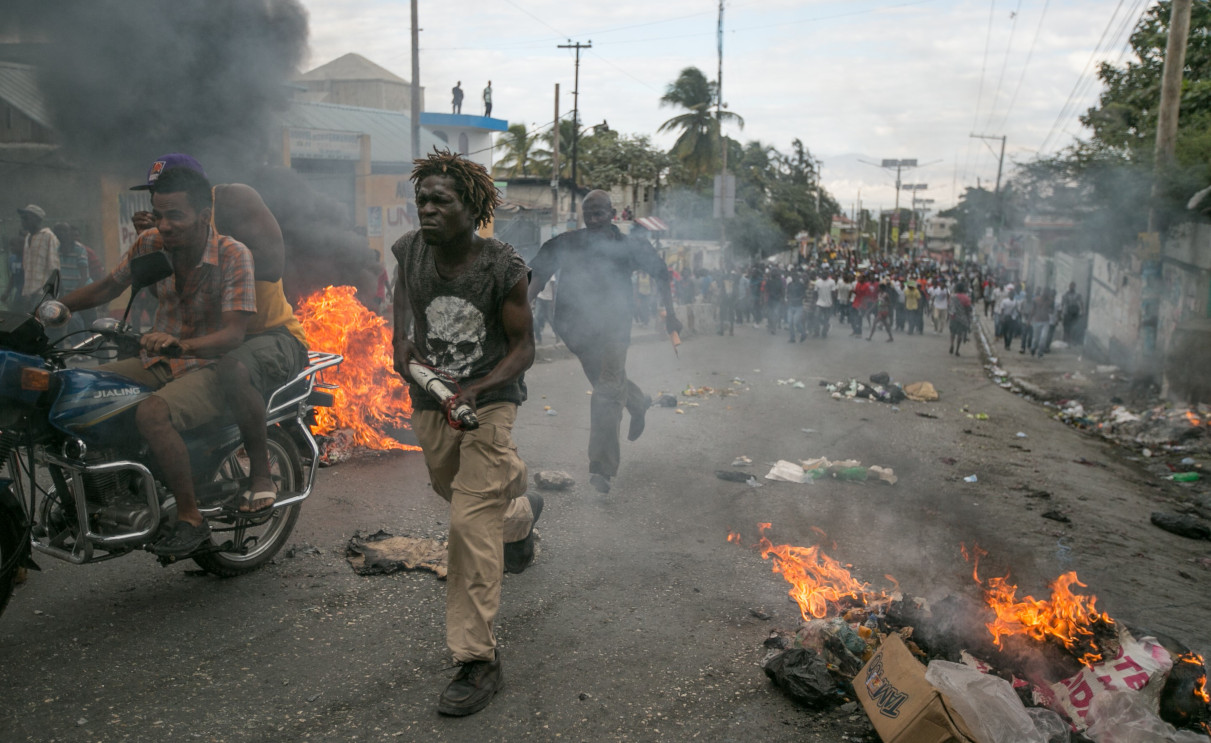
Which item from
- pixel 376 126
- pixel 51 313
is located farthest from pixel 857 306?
pixel 51 313

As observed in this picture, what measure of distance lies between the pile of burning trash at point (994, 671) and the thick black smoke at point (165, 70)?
1032cm

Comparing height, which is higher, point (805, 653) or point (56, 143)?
point (56, 143)

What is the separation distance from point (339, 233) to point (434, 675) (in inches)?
309

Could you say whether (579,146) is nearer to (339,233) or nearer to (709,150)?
(709,150)

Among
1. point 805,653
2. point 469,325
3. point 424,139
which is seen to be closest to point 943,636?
point 805,653

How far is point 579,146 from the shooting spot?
46844 millimetres

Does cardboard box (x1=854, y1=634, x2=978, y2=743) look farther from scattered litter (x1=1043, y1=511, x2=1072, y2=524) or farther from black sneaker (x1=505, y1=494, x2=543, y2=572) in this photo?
scattered litter (x1=1043, y1=511, x2=1072, y2=524)

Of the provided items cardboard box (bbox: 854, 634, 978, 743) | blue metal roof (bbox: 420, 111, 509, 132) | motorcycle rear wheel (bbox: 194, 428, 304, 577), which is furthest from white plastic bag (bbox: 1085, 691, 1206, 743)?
blue metal roof (bbox: 420, 111, 509, 132)

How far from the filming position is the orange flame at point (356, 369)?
22.0ft

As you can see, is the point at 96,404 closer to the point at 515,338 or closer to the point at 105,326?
the point at 105,326

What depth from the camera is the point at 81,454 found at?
11.0 feet

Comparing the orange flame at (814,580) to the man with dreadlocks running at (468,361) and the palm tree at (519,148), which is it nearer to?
the man with dreadlocks running at (468,361)

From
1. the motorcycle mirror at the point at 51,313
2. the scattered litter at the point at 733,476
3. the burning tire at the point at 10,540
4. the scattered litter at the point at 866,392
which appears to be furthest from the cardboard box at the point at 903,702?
the scattered litter at the point at 866,392

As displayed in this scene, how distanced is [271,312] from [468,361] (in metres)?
1.31
